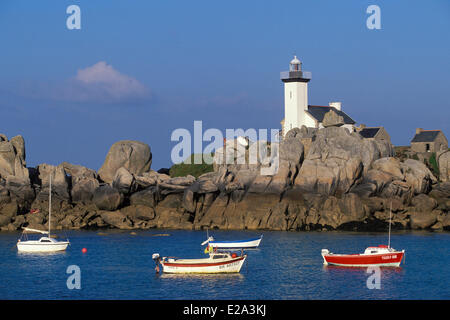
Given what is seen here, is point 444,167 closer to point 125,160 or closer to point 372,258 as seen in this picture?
point 125,160

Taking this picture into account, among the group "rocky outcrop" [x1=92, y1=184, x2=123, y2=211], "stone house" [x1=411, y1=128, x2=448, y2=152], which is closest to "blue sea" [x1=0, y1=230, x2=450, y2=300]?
"rocky outcrop" [x1=92, y1=184, x2=123, y2=211]

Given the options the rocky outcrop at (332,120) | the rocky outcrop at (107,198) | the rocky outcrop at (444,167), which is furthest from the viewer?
the rocky outcrop at (332,120)

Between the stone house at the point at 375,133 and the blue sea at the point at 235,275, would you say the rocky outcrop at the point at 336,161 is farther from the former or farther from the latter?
the stone house at the point at 375,133

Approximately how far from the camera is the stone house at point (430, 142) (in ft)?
331

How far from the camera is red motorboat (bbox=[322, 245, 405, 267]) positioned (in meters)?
50.0

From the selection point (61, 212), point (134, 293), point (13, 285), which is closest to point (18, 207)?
point (61, 212)

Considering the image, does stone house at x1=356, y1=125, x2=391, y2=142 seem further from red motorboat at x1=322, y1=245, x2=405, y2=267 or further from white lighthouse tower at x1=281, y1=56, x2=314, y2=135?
red motorboat at x1=322, y1=245, x2=405, y2=267

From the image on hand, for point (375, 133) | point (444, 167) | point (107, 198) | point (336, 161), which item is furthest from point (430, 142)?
point (107, 198)

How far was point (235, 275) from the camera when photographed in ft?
158

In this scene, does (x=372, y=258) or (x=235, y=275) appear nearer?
(x=235, y=275)

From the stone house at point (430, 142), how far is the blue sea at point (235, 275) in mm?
32554

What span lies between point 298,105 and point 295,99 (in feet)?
3.05

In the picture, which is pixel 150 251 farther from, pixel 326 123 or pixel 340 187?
pixel 326 123

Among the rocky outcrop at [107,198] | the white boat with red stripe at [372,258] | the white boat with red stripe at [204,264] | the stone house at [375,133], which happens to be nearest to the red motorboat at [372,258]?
the white boat with red stripe at [372,258]
